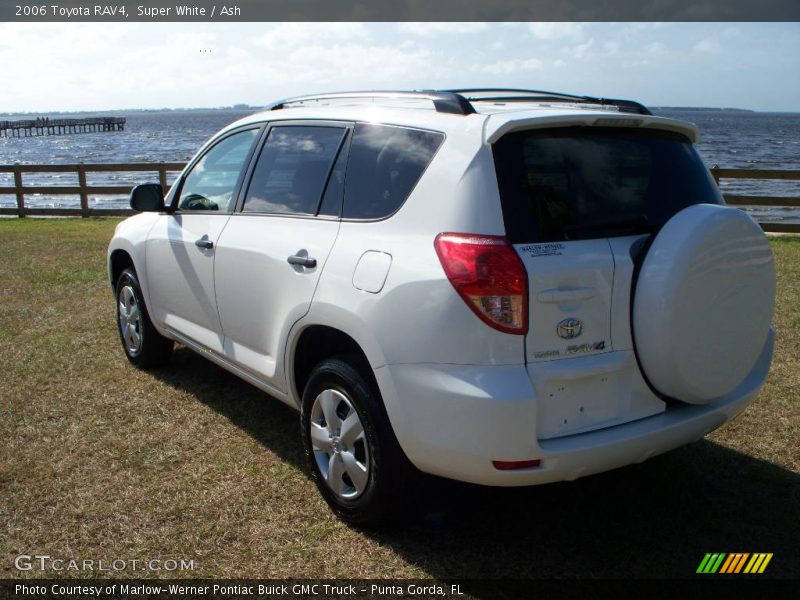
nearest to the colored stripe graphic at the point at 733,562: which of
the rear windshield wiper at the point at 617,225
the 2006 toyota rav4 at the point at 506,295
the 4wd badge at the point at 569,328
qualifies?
the 2006 toyota rav4 at the point at 506,295

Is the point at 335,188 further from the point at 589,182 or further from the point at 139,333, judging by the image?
Answer: the point at 139,333

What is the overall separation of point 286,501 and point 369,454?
0.74 meters

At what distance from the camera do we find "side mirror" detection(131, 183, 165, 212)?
484 centimetres

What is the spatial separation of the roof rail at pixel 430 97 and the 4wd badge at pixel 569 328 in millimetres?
967

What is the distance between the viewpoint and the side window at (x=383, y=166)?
314cm

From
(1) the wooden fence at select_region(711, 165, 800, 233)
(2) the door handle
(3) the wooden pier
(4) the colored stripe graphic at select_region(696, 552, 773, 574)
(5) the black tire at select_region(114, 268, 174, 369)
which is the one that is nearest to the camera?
(4) the colored stripe graphic at select_region(696, 552, 773, 574)

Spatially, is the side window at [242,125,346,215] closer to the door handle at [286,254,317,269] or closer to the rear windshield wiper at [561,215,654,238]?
the door handle at [286,254,317,269]

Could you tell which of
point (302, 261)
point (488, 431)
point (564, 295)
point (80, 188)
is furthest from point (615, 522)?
point (80, 188)

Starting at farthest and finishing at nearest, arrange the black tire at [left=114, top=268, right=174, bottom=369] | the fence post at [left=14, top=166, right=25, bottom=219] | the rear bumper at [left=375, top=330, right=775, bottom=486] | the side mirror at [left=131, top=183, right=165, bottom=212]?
the fence post at [left=14, top=166, right=25, bottom=219] < the black tire at [left=114, top=268, right=174, bottom=369] < the side mirror at [left=131, top=183, right=165, bottom=212] < the rear bumper at [left=375, top=330, right=775, bottom=486]

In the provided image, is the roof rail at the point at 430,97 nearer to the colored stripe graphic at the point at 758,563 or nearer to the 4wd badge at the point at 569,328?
the 4wd badge at the point at 569,328

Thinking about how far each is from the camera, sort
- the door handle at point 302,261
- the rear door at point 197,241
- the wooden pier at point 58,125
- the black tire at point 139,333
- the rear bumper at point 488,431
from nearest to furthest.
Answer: the rear bumper at point 488,431
the door handle at point 302,261
the rear door at point 197,241
the black tire at point 139,333
the wooden pier at point 58,125

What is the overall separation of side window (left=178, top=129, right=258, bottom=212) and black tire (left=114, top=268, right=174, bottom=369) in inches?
37.3

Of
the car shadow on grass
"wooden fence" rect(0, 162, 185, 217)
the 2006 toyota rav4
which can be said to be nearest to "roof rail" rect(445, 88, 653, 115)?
the 2006 toyota rav4

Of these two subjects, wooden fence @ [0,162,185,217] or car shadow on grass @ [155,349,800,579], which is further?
wooden fence @ [0,162,185,217]
